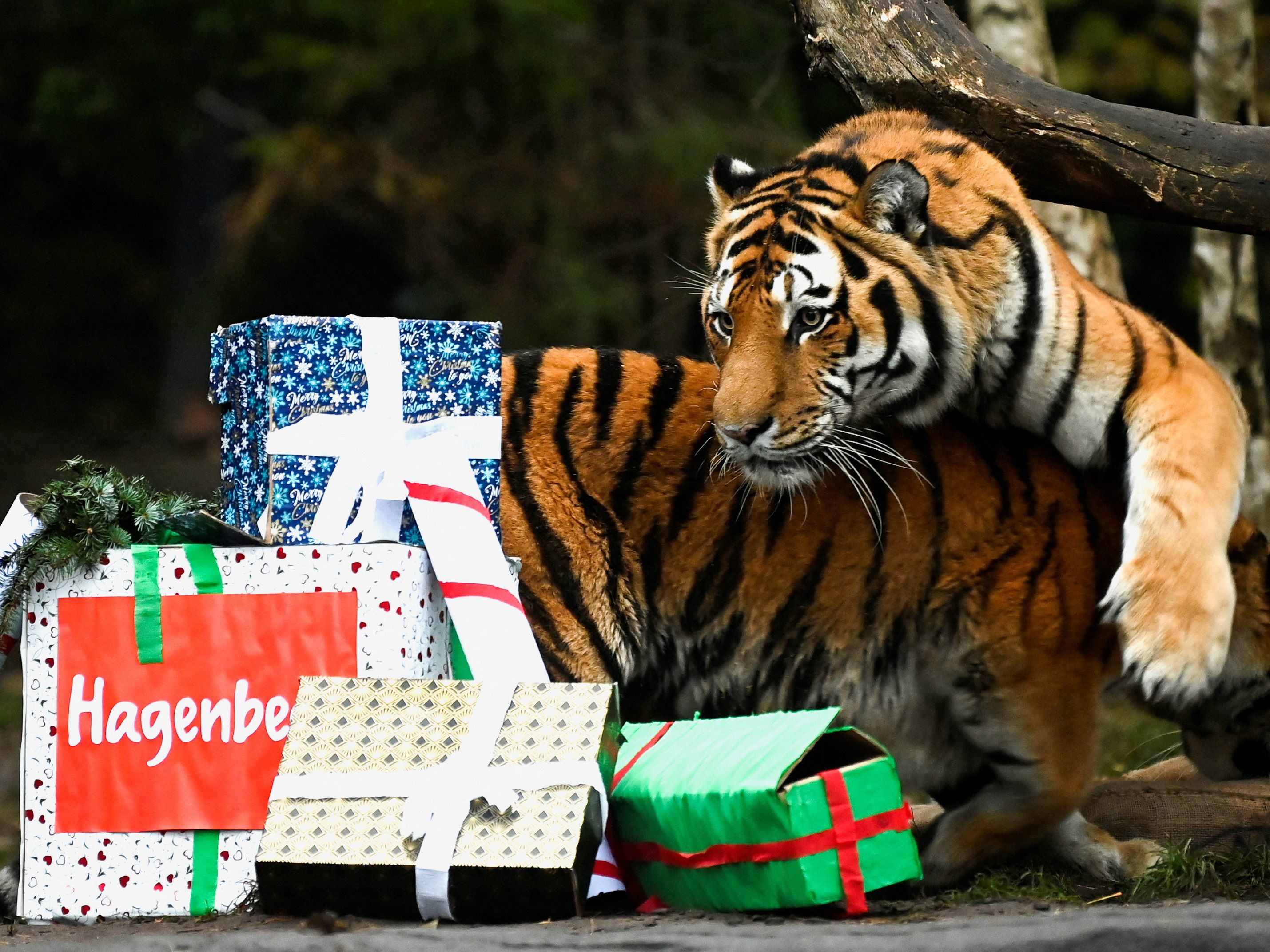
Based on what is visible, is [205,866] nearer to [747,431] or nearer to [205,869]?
[205,869]

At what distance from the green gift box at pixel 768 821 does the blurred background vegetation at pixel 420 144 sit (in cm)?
554

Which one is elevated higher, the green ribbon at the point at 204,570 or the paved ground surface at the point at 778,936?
the green ribbon at the point at 204,570

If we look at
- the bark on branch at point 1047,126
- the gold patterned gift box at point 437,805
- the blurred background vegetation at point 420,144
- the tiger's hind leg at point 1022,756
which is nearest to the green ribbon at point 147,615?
the gold patterned gift box at point 437,805

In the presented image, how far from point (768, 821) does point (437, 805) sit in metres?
0.56

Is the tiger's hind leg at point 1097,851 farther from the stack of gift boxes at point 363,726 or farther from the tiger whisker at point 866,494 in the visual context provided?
the stack of gift boxes at point 363,726

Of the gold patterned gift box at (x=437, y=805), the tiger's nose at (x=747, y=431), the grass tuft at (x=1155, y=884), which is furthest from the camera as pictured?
the tiger's nose at (x=747, y=431)

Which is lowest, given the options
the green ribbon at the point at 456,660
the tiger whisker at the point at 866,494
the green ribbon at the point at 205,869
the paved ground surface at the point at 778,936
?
the green ribbon at the point at 205,869

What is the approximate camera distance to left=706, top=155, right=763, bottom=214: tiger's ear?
362cm

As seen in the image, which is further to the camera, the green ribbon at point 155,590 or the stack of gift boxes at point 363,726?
the green ribbon at point 155,590

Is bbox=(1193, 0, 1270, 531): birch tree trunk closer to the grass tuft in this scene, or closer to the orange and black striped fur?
the orange and black striped fur

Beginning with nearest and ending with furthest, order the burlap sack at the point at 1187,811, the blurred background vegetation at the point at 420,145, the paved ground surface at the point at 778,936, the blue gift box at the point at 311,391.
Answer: the paved ground surface at the point at 778,936, the blue gift box at the point at 311,391, the burlap sack at the point at 1187,811, the blurred background vegetation at the point at 420,145

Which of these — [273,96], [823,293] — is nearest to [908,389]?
[823,293]

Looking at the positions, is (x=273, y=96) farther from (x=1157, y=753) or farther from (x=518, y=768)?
(x=518, y=768)

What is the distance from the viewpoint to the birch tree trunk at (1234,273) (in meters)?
5.34
